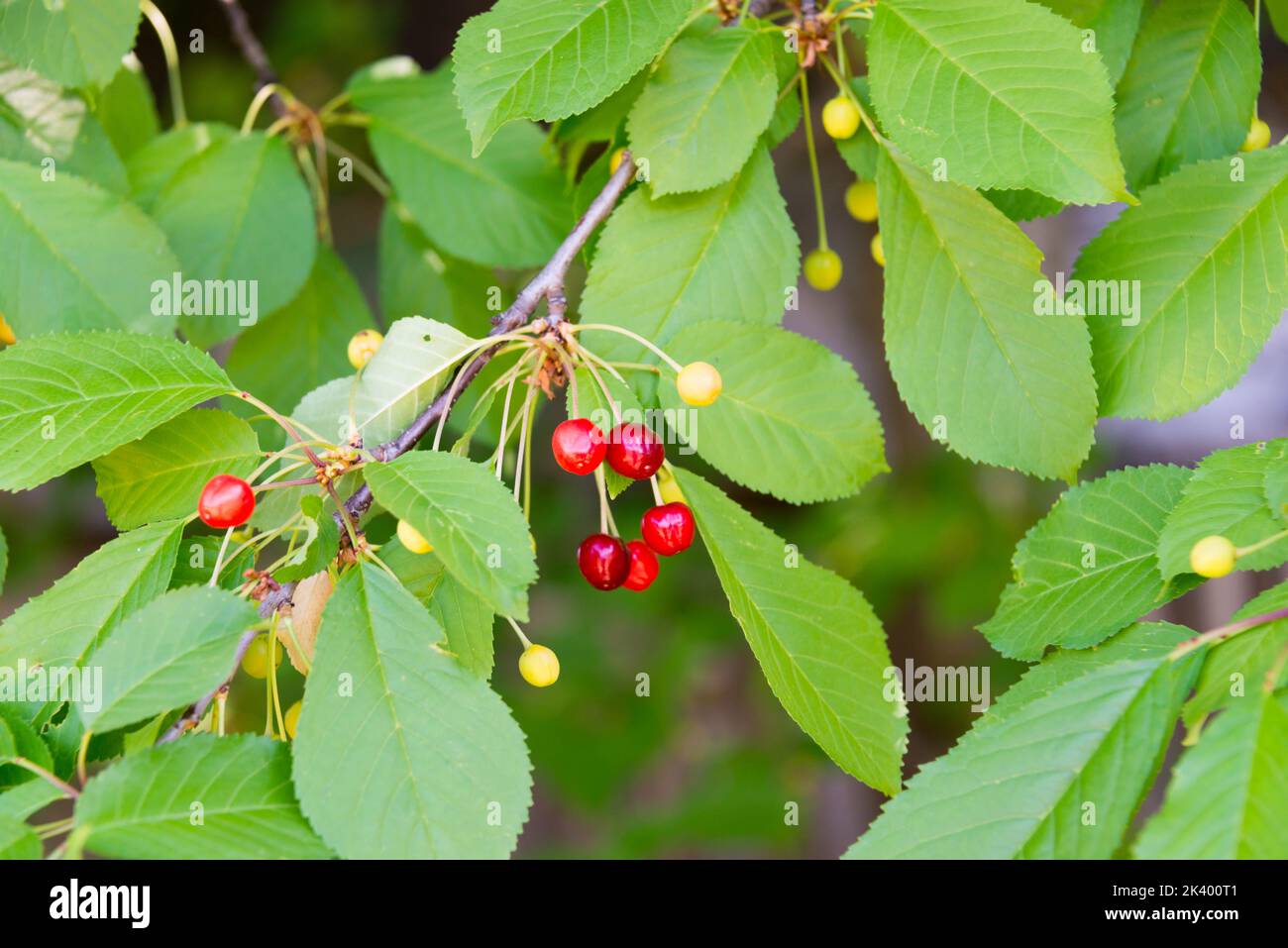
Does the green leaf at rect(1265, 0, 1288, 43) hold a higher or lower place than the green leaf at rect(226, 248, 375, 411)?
higher

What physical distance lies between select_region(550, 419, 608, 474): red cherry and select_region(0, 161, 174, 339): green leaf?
1.83 feet

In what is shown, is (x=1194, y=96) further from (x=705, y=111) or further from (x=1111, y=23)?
(x=705, y=111)

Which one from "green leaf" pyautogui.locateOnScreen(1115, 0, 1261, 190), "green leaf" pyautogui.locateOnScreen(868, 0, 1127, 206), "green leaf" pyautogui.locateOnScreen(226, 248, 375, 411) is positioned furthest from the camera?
"green leaf" pyautogui.locateOnScreen(226, 248, 375, 411)

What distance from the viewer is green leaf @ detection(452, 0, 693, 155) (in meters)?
1.06

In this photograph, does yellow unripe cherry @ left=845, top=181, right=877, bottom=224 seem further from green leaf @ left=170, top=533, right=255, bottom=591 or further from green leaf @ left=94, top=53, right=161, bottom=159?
green leaf @ left=94, top=53, right=161, bottom=159

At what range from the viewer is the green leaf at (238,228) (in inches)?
58.2

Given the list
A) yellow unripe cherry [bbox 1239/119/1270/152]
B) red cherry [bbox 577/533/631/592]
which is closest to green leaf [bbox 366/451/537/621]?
red cherry [bbox 577/533/631/592]

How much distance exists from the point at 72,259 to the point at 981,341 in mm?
1030

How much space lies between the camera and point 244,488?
1.03m

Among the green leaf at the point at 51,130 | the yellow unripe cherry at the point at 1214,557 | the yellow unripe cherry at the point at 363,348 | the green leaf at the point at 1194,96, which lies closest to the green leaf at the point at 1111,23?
the green leaf at the point at 1194,96

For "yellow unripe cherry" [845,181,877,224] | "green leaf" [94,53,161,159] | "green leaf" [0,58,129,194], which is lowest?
"yellow unripe cherry" [845,181,877,224]

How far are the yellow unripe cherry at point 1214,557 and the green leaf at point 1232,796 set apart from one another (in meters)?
0.16

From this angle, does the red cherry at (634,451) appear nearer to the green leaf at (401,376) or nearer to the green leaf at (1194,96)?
the green leaf at (401,376)
